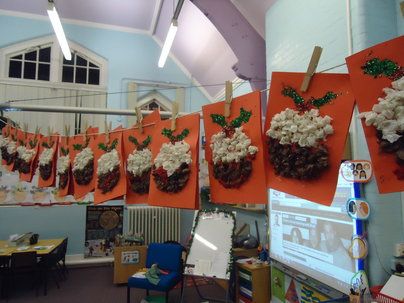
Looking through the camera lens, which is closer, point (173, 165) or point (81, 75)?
point (173, 165)

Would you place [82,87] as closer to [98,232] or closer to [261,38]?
[98,232]

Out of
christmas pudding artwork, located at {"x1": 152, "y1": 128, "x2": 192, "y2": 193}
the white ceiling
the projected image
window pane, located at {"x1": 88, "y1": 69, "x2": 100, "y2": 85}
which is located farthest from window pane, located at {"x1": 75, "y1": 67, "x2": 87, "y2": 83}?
christmas pudding artwork, located at {"x1": 152, "y1": 128, "x2": 192, "y2": 193}

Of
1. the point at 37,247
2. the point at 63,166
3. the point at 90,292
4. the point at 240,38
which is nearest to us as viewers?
the point at 63,166

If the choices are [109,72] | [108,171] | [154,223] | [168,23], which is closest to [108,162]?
[108,171]

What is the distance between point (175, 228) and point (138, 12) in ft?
12.8

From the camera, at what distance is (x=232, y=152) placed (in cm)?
128

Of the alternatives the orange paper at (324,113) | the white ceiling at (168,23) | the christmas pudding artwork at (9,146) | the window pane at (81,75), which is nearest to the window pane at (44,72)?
the window pane at (81,75)

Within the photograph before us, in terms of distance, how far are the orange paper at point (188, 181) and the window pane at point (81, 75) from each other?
14.9ft

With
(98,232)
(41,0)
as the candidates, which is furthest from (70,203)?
(41,0)

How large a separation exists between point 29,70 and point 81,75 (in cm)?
84

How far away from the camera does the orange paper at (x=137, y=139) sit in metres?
1.76

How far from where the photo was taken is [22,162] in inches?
101

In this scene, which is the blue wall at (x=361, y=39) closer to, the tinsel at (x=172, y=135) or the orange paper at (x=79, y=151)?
the tinsel at (x=172, y=135)

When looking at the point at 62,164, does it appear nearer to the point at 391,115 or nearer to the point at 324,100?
the point at 324,100
